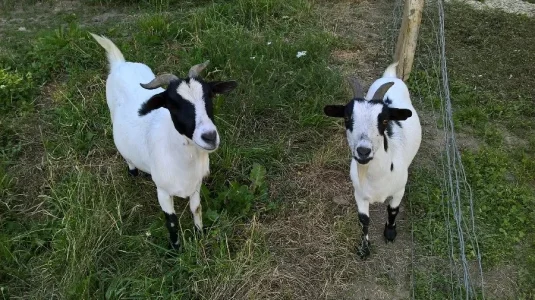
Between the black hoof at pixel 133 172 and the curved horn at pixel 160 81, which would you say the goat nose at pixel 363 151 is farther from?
the black hoof at pixel 133 172

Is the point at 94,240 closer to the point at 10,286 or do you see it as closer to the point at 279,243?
the point at 10,286

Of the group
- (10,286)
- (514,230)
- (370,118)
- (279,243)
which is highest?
(370,118)

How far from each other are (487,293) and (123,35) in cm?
478

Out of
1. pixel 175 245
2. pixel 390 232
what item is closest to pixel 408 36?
pixel 390 232

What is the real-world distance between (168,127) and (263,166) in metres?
1.13

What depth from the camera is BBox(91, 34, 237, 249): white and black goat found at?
2684 millimetres

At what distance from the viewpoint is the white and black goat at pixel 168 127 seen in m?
2.68

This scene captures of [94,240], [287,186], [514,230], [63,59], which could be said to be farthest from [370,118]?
[63,59]

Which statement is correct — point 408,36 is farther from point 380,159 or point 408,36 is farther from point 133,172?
point 133,172

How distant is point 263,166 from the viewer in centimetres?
391

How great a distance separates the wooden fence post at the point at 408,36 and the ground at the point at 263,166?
0.20m

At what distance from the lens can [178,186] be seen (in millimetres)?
3092

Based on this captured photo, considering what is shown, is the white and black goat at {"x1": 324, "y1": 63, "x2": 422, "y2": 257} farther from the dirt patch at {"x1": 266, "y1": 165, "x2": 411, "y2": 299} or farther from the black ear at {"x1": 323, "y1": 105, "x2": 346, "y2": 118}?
the dirt patch at {"x1": 266, "y1": 165, "x2": 411, "y2": 299}

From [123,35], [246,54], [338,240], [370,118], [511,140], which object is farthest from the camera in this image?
[123,35]
